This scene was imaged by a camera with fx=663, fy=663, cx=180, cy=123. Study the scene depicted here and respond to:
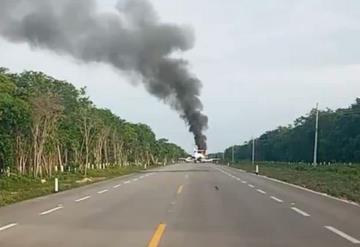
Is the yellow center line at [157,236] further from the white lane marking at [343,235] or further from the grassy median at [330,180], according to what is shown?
the grassy median at [330,180]

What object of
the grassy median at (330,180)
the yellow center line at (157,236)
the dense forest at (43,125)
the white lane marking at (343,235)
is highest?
the dense forest at (43,125)

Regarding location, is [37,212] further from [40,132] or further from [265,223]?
[40,132]

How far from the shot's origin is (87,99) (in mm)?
65000

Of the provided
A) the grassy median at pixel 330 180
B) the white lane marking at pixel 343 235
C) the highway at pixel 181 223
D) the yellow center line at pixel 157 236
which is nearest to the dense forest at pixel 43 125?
the grassy median at pixel 330 180

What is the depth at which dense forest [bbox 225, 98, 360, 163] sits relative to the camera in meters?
104

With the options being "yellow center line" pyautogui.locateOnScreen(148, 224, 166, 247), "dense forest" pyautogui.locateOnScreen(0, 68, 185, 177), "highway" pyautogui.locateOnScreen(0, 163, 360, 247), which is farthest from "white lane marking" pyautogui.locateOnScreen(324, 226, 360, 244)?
"dense forest" pyautogui.locateOnScreen(0, 68, 185, 177)

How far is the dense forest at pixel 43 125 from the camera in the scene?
144 feet

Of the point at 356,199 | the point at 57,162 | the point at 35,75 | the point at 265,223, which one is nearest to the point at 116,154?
the point at 57,162

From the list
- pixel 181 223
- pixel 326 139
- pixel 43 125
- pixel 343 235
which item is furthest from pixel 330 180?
pixel 326 139

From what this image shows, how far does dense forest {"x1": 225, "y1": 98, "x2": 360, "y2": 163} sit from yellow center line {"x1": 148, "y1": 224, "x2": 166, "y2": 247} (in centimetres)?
8778

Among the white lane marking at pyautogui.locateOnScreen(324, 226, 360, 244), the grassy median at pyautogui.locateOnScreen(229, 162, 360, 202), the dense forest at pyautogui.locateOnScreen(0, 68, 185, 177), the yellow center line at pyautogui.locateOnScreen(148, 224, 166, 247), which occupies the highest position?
the dense forest at pyautogui.locateOnScreen(0, 68, 185, 177)

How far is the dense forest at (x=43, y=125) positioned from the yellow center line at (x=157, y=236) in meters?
27.0

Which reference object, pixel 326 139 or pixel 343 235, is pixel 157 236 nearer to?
pixel 343 235

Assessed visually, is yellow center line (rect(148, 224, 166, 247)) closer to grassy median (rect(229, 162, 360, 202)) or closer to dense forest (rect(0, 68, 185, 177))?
grassy median (rect(229, 162, 360, 202))
